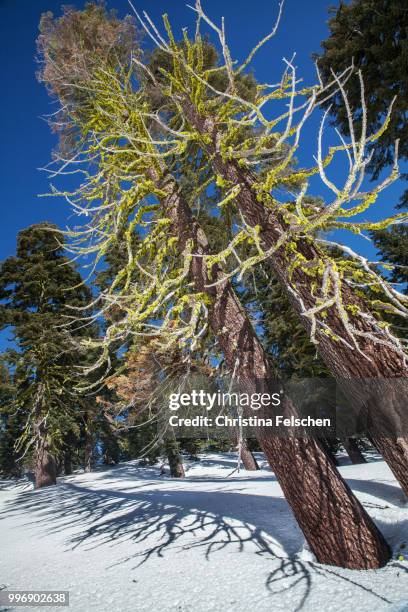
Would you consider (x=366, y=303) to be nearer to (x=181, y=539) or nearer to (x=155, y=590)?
(x=155, y=590)

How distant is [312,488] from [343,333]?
4.68 ft

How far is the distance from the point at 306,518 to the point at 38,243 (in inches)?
585

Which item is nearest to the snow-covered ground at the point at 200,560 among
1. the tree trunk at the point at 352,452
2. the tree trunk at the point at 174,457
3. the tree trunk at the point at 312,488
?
the tree trunk at the point at 312,488

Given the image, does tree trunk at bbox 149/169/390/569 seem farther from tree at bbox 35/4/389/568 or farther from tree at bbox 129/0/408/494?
tree at bbox 129/0/408/494

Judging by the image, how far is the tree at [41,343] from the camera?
1211 cm

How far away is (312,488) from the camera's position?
2926 mm

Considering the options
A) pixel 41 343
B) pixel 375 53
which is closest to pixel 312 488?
pixel 375 53

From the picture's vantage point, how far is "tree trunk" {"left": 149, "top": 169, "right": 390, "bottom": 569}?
9.58 feet

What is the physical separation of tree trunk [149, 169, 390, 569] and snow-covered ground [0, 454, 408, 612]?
0.14 metres

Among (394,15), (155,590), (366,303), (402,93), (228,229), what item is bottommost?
(155,590)

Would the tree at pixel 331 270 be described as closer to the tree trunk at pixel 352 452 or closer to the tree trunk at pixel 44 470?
the tree trunk at pixel 44 470

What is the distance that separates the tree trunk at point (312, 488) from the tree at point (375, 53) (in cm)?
515

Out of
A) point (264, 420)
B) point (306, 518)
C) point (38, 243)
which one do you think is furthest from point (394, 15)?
point (38, 243)

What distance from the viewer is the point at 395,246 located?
15.7 meters
